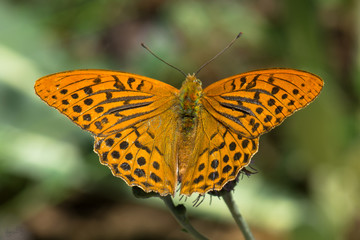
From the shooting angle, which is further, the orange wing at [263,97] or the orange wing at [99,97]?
the orange wing at [99,97]

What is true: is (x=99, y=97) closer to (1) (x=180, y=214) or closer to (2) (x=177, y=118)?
(2) (x=177, y=118)

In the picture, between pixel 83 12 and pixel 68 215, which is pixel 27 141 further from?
pixel 83 12

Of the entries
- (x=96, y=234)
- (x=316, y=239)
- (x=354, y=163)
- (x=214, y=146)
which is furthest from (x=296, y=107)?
(x=96, y=234)

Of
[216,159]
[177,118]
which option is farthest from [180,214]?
[177,118]

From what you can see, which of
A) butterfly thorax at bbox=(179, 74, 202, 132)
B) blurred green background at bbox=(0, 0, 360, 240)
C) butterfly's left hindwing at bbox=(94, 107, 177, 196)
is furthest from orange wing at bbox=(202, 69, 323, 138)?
blurred green background at bbox=(0, 0, 360, 240)

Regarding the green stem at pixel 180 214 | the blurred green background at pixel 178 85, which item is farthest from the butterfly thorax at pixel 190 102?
the blurred green background at pixel 178 85

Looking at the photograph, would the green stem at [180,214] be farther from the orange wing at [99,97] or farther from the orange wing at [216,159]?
the orange wing at [99,97]
